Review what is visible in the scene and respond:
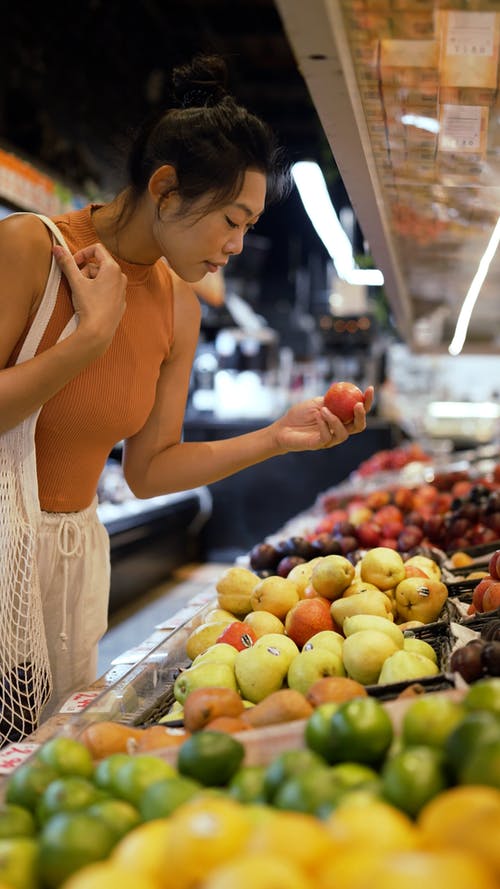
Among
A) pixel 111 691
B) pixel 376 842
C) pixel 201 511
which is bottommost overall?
pixel 201 511

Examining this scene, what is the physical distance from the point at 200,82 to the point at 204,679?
1.32 meters

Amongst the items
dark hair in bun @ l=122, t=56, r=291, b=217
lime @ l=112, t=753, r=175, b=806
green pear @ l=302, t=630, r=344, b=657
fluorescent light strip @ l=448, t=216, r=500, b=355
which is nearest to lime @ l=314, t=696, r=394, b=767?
lime @ l=112, t=753, r=175, b=806

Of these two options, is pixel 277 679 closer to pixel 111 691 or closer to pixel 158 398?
pixel 111 691

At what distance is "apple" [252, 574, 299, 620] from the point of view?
225 centimetres

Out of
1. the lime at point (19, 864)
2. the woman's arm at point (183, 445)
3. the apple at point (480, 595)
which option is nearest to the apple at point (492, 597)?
the apple at point (480, 595)

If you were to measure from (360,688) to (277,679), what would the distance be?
0.33 metres

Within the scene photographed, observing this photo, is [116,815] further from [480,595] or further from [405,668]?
[480,595]

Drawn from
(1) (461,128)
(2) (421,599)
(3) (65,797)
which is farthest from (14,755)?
(1) (461,128)

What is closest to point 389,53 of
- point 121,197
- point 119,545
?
point 121,197

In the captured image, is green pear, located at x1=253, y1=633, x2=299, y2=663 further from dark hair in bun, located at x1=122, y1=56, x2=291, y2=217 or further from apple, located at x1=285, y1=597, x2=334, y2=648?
dark hair in bun, located at x1=122, y1=56, x2=291, y2=217

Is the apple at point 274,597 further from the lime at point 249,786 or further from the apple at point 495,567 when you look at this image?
the lime at point 249,786

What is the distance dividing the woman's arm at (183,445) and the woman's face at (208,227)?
36 cm

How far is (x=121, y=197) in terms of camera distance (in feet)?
7.00

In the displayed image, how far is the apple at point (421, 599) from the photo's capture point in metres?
2.17
